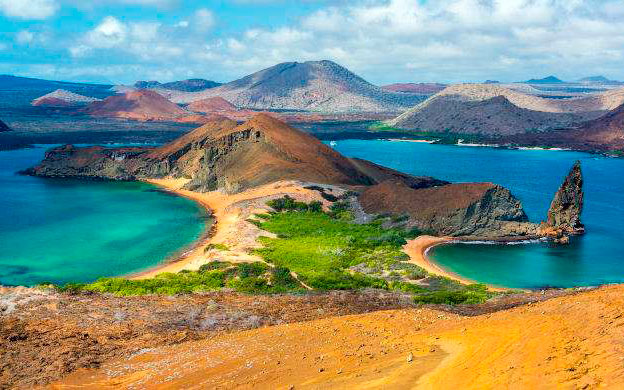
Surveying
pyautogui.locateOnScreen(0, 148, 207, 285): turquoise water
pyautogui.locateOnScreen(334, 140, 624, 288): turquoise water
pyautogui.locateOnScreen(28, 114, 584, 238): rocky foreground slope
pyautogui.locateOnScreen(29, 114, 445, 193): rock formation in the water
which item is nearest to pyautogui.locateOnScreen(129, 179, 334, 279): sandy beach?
pyautogui.locateOnScreen(0, 148, 207, 285): turquoise water

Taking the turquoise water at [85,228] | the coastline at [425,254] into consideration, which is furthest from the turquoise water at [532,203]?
the turquoise water at [85,228]

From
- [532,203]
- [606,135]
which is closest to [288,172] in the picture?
[532,203]

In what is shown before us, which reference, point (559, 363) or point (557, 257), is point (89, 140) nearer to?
point (557, 257)

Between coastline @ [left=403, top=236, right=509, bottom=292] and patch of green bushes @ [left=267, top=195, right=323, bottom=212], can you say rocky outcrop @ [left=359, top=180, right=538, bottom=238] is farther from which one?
patch of green bushes @ [left=267, top=195, right=323, bottom=212]

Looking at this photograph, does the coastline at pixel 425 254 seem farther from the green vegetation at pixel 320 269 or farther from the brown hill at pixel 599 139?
the brown hill at pixel 599 139

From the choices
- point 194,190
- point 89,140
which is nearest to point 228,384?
point 194,190
